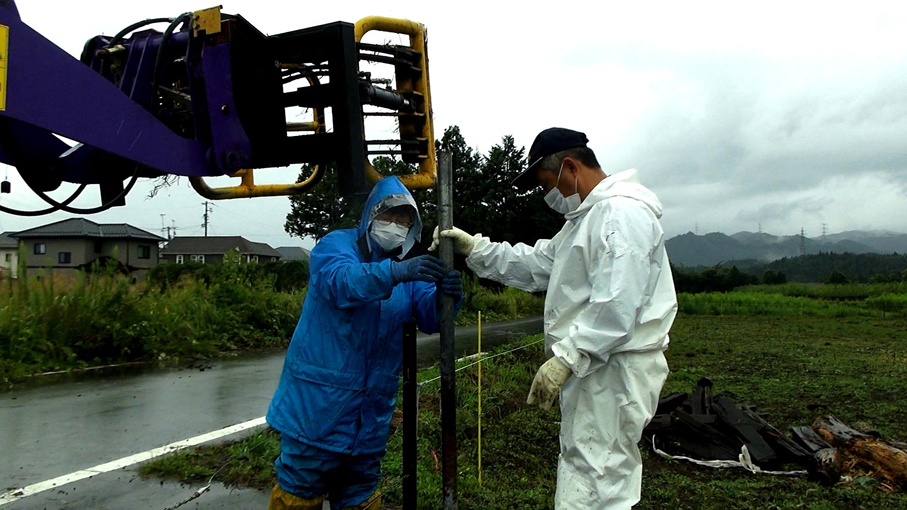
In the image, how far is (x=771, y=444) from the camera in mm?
5785

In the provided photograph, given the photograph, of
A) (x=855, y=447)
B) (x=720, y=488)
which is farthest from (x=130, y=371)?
(x=855, y=447)

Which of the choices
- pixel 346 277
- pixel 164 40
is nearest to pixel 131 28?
pixel 164 40

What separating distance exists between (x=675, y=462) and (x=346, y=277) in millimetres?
4039

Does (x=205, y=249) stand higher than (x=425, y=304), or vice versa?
(x=205, y=249)

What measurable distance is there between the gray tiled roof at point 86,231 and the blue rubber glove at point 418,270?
1698 inches

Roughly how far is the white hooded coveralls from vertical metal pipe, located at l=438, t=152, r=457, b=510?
0.46 metres

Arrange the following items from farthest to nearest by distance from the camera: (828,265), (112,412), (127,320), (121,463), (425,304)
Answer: (828,265) < (127,320) < (112,412) < (121,463) < (425,304)

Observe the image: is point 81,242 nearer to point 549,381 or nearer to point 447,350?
point 447,350

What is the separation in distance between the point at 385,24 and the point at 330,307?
52.8 inches

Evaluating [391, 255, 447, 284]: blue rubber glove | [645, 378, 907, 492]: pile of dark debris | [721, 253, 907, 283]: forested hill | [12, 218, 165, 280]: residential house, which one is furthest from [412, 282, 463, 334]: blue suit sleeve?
[721, 253, 907, 283]: forested hill

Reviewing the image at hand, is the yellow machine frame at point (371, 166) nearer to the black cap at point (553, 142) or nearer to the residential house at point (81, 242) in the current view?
the black cap at point (553, 142)

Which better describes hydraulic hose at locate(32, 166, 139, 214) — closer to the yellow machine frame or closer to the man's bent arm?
the yellow machine frame

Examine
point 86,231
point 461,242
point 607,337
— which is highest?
point 86,231

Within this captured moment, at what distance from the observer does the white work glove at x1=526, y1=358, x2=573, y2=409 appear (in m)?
2.63
